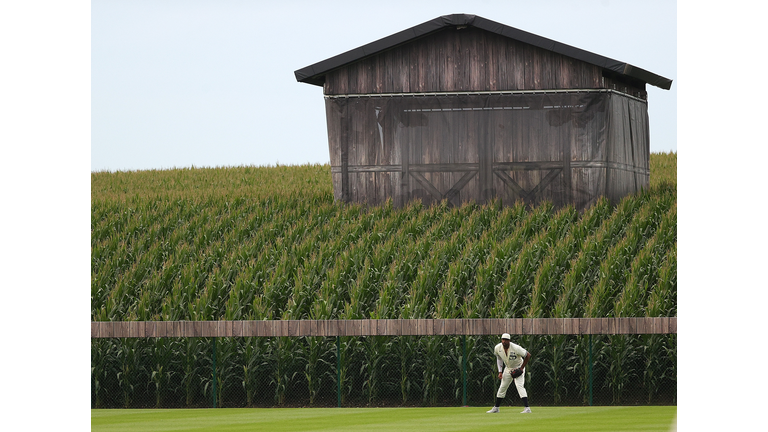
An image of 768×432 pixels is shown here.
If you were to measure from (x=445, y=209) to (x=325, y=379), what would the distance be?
23.7 ft

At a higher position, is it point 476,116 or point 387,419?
point 476,116

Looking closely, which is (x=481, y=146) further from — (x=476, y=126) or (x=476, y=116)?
(x=476, y=116)

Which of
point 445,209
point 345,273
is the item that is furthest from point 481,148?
point 345,273

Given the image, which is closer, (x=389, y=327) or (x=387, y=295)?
(x=389, y=327)

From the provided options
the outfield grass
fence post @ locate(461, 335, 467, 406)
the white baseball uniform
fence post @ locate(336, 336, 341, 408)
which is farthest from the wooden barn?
the white baseball uniform

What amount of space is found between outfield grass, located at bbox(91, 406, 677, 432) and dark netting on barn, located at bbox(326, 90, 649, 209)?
8.49 m

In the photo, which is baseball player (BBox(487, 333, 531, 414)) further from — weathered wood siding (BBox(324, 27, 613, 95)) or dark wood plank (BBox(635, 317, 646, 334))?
weathered wood siding (BBox(324, 27, 613, 95))

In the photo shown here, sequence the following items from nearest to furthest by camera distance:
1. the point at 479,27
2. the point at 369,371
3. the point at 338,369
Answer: the point at 338,369
the point at 369,371
the point at 479,27

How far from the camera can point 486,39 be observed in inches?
895

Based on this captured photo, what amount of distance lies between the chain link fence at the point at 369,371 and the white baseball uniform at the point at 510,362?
2.09 metres

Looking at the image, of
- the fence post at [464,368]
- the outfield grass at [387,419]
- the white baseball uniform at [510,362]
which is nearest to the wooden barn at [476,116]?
the fence post at [464,368]

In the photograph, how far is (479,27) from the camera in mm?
22297

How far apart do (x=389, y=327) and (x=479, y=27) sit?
9.50m

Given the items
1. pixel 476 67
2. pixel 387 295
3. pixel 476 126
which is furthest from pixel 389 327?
pixel 476 67
